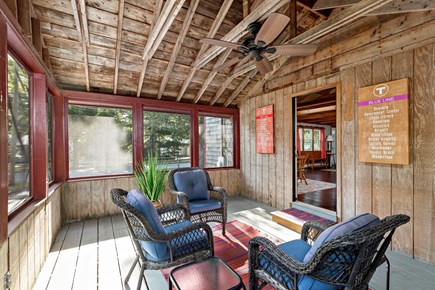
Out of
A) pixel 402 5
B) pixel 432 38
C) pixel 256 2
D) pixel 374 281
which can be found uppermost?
pixel 256 2

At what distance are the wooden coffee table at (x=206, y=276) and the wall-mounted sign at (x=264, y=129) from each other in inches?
119

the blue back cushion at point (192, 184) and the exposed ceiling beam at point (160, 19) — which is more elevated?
the exposed ceiling beam at point (160, 19)

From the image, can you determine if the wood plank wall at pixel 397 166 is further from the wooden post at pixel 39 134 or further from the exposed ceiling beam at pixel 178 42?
the wooden post at pixel 39 134

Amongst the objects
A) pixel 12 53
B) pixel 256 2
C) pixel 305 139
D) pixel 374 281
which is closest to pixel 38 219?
pixel 12 53

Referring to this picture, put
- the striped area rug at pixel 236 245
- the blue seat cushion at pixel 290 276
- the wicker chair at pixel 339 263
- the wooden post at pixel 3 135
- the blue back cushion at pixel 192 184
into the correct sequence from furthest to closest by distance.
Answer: the blue back cushion at pixel 192 184 < the striped area rug at pixel 236 245 < the wooden post at pixel 3 135 < the blue seat cushion at pixel 290 276 < the wicker chair at pixel 339 263

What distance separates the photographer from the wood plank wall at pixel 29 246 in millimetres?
1554

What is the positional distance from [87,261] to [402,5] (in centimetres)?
460

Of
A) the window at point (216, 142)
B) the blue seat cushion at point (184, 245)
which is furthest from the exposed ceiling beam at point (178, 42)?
the blue seat cushion at point (184, 245)

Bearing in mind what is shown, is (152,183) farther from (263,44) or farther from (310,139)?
(310,139)

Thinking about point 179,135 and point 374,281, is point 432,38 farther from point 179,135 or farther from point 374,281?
point 179,135

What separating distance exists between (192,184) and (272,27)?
252 cm

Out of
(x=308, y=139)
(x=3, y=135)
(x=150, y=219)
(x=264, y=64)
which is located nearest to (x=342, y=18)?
(x=264, y=64)

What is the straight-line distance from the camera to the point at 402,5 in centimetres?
216

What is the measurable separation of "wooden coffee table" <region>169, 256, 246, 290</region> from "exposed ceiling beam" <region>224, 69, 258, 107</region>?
3.72 meters
